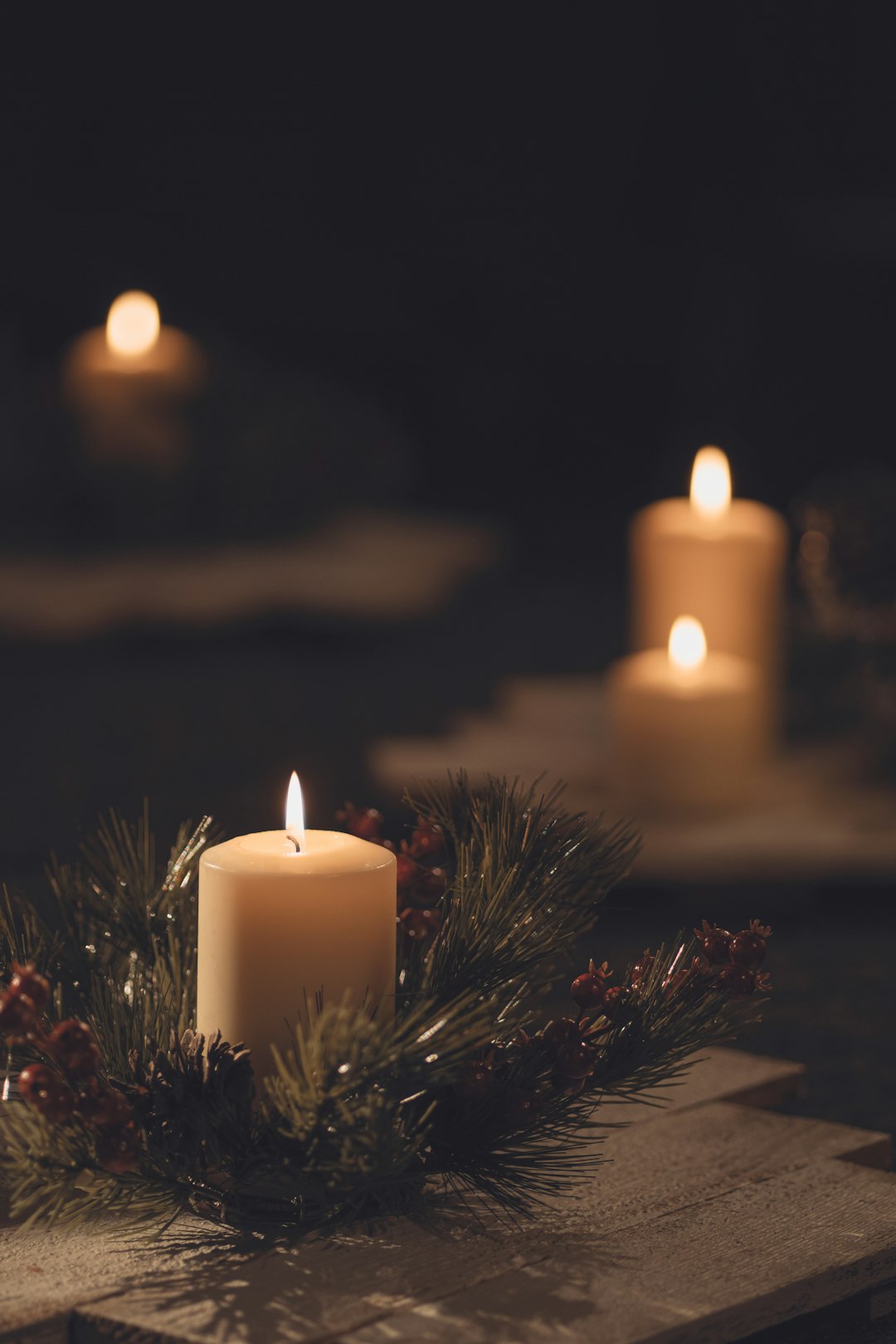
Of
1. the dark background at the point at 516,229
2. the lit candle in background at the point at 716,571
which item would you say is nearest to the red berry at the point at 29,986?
the lit candle in background at the point at 716,571

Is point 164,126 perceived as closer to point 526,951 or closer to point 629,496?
point 629,496

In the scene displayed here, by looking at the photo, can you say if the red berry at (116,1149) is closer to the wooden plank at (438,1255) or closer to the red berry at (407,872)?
the wooden plank at (438,1255)

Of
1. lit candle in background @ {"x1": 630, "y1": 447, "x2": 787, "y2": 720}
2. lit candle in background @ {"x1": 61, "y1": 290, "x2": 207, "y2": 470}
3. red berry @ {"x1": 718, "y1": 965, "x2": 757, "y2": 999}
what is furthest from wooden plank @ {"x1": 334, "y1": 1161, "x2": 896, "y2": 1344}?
lit candle in background @ {"x1": 61, "y1": 290, "x2": 207, "y2": 470}

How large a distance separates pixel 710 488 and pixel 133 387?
91 centimetres

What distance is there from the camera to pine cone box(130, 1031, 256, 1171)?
806 mm

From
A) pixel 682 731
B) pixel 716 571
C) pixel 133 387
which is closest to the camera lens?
pixel 682 731

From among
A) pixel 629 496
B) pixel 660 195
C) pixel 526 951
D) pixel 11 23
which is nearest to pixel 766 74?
pixel 660 195

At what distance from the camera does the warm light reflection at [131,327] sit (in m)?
2.50

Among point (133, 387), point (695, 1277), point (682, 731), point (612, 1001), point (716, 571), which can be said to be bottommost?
point (695, 1277)

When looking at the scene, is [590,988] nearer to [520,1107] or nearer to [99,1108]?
[520,1107]

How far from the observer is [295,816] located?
86cm

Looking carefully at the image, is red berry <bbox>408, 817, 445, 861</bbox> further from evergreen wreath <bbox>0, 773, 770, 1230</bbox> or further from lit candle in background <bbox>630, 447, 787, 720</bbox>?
lit candle in background <bbox>630, 447, 787, 720</bbox>

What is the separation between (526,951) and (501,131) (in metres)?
2.82

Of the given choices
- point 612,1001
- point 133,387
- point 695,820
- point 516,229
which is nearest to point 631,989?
point 612,1001
